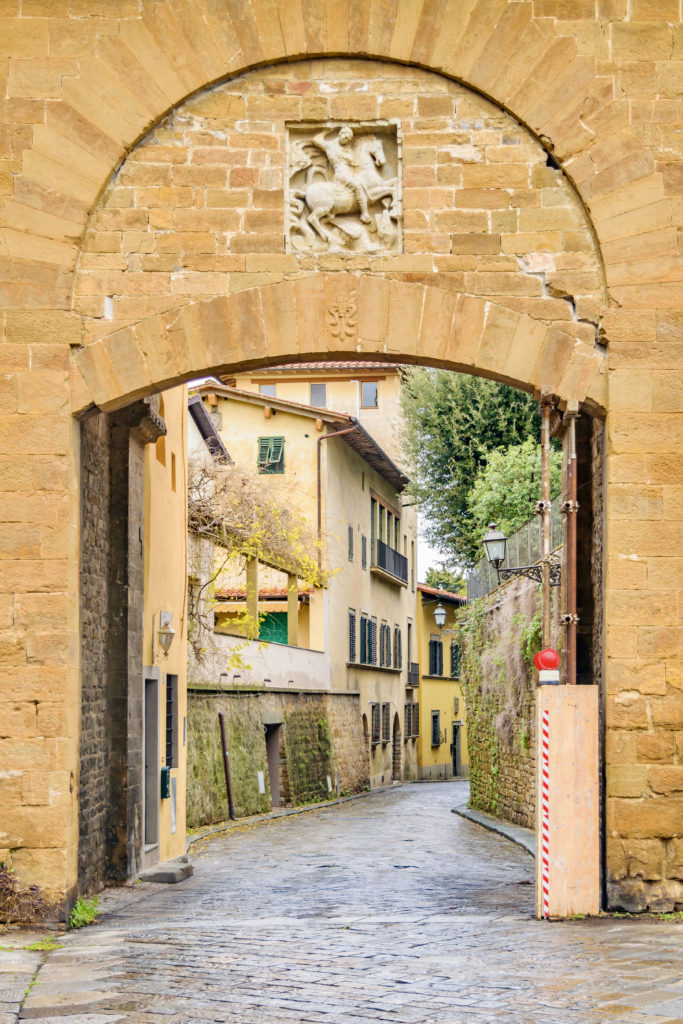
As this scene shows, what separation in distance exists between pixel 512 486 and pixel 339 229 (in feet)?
41.0

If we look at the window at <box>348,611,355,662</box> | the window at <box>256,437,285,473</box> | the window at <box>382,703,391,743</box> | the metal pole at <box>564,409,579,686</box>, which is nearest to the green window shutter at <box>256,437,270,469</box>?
the window at <box>256,437,285,473</box>

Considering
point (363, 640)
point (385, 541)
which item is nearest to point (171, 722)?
point (363, 640)

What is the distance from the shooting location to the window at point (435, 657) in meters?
50.1

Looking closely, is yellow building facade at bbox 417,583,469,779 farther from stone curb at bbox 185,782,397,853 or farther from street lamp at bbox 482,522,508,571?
street lamp at bbox 482,522,508,571

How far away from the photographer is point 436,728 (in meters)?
49.4

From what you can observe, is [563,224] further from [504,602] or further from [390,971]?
[504,602]

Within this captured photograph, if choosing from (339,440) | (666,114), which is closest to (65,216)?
(666,114)

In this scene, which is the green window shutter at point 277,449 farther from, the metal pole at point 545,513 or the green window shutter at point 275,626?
the metal pole at point 545,513

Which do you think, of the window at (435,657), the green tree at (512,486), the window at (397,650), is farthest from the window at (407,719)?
the green tree at (512,486)

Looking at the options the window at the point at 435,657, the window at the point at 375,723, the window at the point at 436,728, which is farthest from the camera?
the window at the point at 435,657

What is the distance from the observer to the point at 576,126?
9.90 m

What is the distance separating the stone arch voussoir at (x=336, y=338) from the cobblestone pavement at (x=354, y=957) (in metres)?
3.61

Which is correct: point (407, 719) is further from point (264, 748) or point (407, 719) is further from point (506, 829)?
point (506, 829)

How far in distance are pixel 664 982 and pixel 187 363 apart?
17.3 feet
